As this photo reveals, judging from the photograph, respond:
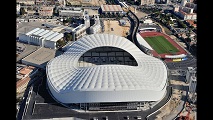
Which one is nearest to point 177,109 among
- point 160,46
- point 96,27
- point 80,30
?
point 160,46

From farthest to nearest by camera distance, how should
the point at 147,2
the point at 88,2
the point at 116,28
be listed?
the point at 88,2
the point at 147,2
the point at 116,28

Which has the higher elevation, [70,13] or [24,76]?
[70,13]

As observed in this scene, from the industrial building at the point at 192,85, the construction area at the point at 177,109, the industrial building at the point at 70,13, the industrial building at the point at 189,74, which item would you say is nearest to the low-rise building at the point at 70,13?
the industrial building at the point at 70,13

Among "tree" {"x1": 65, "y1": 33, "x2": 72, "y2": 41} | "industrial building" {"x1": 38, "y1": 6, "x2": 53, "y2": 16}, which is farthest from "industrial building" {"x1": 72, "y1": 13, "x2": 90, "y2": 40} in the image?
"industrial building" {"x1": 38, "y1": 6, "x2": 53, "y2": 16}

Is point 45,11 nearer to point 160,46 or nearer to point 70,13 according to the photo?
point 70,13

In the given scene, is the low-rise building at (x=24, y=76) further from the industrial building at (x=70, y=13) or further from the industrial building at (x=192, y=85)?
the industrial building at (x=70, y=13)

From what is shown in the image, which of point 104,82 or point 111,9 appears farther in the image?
point 111,9
